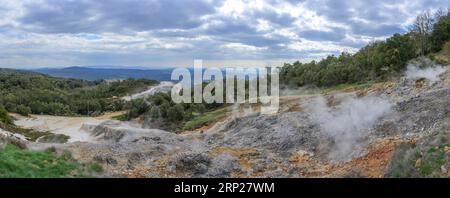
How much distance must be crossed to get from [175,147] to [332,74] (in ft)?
85.2

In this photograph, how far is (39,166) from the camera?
1275 centimetres

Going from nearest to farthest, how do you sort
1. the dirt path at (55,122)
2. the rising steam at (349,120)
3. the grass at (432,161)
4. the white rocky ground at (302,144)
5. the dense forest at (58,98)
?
1. the grass at (432,161)
2. the white rocky ground at (302,144)
3. the rising steam at (349,120)
4. the dirt path at (55,122)
5. the dense forest at (58,98)

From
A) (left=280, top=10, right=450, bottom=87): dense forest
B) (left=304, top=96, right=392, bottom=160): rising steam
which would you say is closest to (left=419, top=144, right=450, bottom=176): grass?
(left=304, top=96, right=392, bottom=160): rising steam

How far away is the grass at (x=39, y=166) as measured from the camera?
11.8m

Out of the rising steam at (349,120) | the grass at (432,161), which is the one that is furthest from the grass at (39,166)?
the grass at (432,161)

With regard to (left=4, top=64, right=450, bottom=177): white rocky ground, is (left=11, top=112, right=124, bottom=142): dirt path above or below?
below

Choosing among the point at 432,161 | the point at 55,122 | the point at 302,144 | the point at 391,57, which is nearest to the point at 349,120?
the point at 302,144

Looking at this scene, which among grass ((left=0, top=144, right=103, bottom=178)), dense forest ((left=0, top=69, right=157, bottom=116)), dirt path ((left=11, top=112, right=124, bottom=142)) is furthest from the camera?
dense forest ((left=0, top=69, right=157, bottom=116))

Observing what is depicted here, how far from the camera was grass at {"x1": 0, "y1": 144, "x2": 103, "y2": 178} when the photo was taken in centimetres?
1184

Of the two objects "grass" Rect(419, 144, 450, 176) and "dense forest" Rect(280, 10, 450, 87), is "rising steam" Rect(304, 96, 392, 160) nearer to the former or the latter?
"grass" Rect(419, 144, 450, 176)

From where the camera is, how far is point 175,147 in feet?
63.4

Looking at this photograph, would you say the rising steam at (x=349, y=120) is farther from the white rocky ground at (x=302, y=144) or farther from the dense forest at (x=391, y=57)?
the dense forest at (x=391, y=57)
